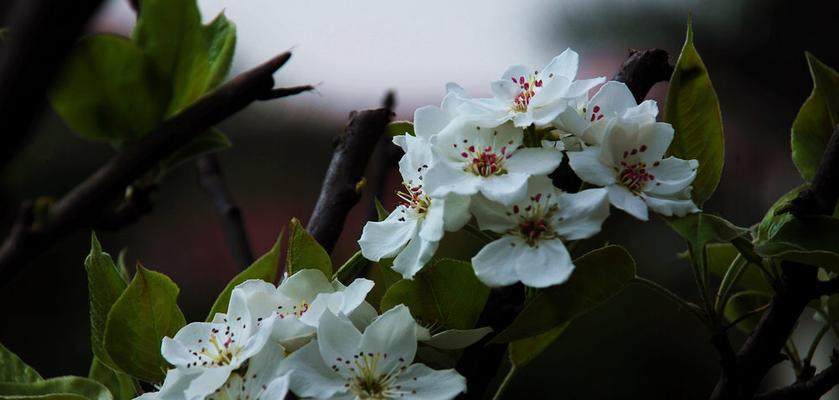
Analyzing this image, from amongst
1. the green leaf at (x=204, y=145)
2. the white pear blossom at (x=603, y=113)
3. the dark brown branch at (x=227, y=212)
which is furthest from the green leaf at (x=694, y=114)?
the dark brown branch at (x=227, y=212)

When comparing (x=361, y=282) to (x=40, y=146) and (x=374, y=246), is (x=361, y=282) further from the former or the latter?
(x=40, y=146)

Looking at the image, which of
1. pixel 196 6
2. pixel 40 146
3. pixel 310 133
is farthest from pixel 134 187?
pixel 40 146

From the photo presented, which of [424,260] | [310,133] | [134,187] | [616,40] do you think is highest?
[424,260]

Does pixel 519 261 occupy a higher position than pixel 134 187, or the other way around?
pixel 519 261

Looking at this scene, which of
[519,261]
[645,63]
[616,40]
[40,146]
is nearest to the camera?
[519,261]

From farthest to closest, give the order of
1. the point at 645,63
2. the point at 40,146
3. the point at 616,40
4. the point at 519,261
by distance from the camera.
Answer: the point at 40,146
the point at 616,40
the point at 645,63
the point at 519,261

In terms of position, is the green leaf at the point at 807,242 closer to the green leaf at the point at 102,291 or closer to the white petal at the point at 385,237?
the white petal at the point at 385,237

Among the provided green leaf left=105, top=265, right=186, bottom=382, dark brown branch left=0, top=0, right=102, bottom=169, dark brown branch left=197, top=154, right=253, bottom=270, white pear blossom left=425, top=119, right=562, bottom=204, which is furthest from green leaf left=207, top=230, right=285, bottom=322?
dark brown branch left=197, top=154, right=253, bottom=270
